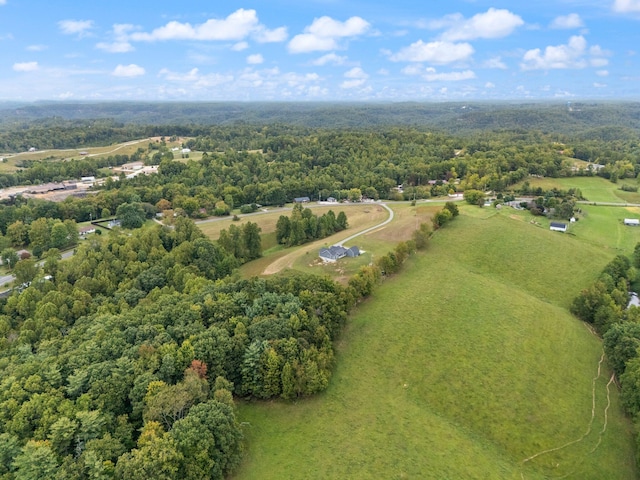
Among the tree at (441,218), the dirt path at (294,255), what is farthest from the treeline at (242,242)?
the tree at (441,218)

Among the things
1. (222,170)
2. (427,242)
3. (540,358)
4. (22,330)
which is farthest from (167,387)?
(222,170)

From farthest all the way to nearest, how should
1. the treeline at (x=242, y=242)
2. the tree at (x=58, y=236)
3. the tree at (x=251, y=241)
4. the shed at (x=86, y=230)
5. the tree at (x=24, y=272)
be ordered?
the shed at (x=86, y=230)
the tree at (x=251, y=241)
the tree at (x=58, y=236)
the treeline at (x=242, y=242)
the tree at (x=24, y=272)

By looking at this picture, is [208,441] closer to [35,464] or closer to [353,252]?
[35,464]

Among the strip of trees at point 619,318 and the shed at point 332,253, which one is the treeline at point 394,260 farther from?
the strip of trees at point 619,318

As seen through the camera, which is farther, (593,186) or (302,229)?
(593,186)

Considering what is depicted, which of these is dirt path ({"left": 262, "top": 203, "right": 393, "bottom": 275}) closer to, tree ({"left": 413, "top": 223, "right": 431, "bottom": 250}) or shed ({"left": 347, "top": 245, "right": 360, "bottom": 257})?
shed ({"left": 347, "top": 245, "right": 360, "bottom": 257})

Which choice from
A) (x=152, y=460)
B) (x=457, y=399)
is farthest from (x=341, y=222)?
(x=152, y=460)

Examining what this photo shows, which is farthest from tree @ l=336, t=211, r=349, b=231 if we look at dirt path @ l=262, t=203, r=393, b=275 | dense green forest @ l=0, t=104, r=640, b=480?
dirt path @ l=262, t=203, r=393, b=275
